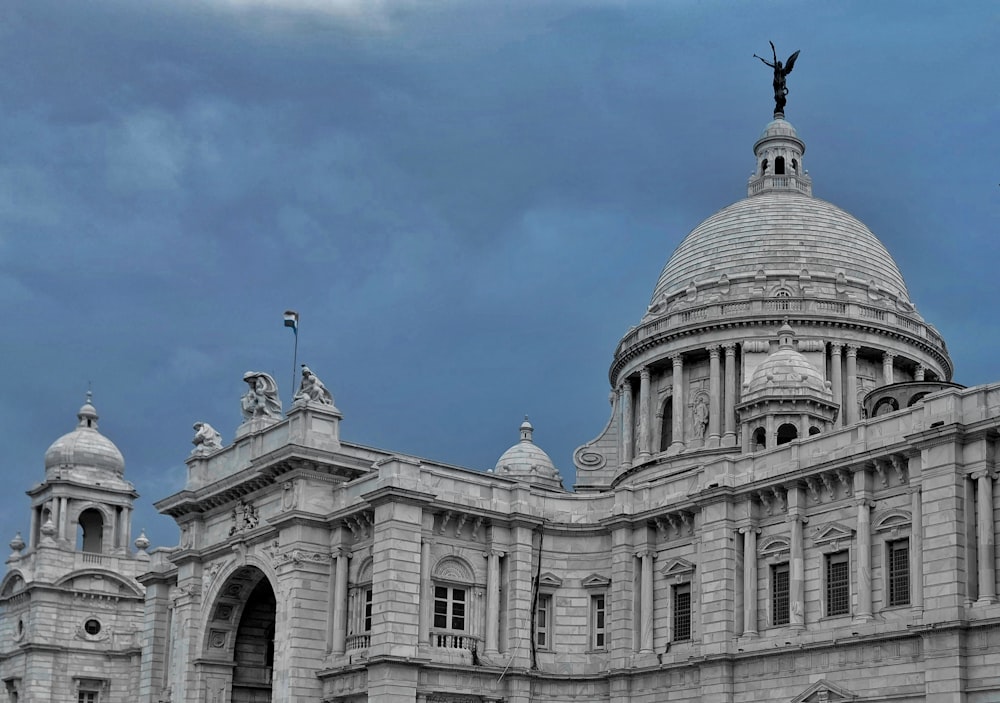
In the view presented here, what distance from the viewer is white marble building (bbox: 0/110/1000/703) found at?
4544 cm

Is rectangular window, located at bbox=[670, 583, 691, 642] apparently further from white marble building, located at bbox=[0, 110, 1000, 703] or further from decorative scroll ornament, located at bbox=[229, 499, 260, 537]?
decorative scroll ornament, located at bbox=[229, 499, 260, 537]

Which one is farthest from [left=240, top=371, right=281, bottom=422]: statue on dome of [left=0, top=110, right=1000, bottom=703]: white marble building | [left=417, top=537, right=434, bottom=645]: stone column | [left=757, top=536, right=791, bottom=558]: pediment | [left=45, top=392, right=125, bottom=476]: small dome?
[left=45, top=392, right=125, bottom=476]: small dome

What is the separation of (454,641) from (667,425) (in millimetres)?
23462

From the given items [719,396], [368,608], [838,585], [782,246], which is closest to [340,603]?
[368,608]

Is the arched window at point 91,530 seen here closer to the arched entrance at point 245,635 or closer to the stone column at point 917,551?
the arched entrance at point 245,635

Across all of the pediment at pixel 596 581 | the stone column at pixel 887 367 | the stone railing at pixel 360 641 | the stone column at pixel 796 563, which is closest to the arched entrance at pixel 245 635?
the stone railing at pixel 360 641

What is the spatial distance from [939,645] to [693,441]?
28876 mm

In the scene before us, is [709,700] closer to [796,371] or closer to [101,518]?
[796,371]

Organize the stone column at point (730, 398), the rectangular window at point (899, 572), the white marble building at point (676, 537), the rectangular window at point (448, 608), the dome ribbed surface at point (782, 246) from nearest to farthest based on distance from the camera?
1. the white marble building at point (676, 537)
2. the rectangular window at point (899, 572)
3. the rectangular window at point (448, 608)
4. the stone column at point (730, 398)
5. the dome ribbed surface at point (782, 246)

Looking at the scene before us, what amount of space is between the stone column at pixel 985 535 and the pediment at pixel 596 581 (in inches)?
694

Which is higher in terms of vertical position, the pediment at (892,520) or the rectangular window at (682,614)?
the pediment at (892,520)

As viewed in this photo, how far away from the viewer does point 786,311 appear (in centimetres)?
7144

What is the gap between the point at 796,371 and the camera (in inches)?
2480

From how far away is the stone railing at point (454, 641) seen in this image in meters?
54.3
